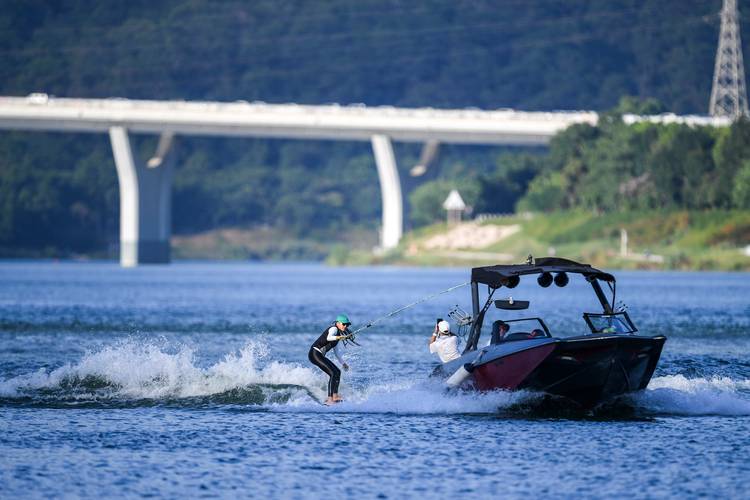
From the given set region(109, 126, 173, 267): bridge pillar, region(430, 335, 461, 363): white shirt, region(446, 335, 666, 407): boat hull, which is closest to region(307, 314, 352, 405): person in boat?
region(430, 335, 461, 363): white shirt

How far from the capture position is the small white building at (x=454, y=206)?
17000 centimetres

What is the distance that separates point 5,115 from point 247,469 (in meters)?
130

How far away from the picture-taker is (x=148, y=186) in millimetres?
168250

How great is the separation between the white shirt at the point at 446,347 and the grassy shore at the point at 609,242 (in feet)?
299

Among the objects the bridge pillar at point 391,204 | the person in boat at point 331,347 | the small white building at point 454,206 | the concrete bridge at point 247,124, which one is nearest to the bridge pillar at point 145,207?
the concrete bridge at point 247,124

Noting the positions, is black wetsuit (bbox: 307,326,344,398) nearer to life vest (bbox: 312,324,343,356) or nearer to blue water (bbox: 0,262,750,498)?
life vest (bbox: 312,324,343,356)

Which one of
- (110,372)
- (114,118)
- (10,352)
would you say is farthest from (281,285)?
(110,372)

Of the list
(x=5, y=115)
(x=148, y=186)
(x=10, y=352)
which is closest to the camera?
(x=10, y=352)

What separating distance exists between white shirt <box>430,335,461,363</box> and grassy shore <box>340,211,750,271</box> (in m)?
91.0

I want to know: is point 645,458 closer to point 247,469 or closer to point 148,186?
point 247,469

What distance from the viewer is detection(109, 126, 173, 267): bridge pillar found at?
540 feet

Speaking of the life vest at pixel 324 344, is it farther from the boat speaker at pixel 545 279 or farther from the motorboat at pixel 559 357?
the boat speaker at pixel 545 279

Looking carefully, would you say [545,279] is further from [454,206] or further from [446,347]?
[454,206]

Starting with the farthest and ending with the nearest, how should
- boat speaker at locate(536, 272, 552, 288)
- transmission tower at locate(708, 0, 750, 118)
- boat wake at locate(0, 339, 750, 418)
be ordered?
transmission tower at locate(708, 0, 750, 118)
boat wake at locate(0, 339, 750, 418)
boat speaker at locate(536, 272, 552, 288)
